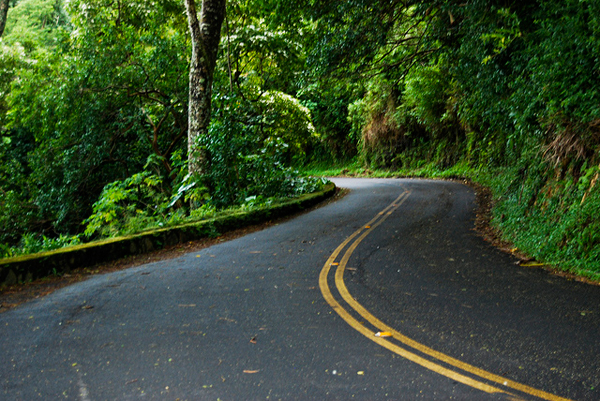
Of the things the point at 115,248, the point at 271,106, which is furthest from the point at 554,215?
the point at 271,106

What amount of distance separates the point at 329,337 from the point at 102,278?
4321 millimetres

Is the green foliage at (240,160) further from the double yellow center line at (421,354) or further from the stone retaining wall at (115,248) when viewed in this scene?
→ the double yellow center line at (421,354)

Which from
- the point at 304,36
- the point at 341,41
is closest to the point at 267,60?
the point at 304,36

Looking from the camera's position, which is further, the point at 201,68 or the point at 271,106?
the point at 271,106

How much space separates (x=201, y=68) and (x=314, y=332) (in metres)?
10.8

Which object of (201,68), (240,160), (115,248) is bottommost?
(115,248)

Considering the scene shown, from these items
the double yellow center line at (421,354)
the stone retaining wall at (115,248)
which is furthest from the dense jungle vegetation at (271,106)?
the double yellow center line at (421,354)

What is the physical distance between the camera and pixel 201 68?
13.8 m

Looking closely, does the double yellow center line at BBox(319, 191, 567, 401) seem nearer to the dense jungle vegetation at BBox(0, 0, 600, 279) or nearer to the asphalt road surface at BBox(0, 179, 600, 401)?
the asphalt road surface at BBox(0, 179, 600, 401)

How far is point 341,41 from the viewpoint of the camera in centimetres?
1244

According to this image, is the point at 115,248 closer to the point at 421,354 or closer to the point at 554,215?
the point at 421,354

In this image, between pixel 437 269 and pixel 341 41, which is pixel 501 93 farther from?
pixel 437 269

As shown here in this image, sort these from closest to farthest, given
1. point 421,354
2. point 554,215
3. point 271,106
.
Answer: point 421,354
point 554,215
point 271,106

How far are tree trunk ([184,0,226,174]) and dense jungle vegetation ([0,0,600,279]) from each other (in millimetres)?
366
